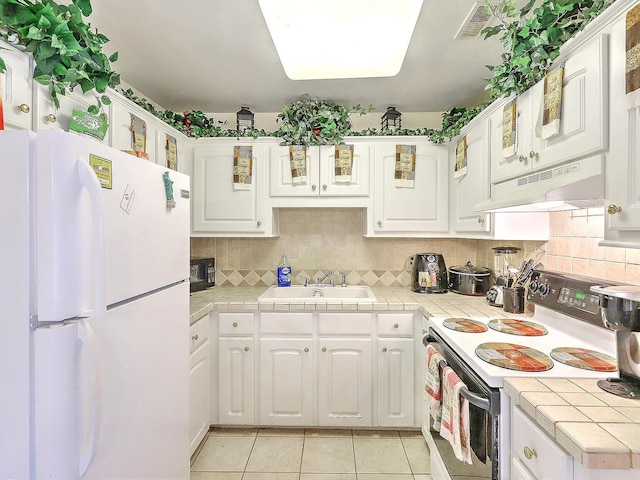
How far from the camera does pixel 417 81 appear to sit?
2.18 metres

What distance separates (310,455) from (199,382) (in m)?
0.80

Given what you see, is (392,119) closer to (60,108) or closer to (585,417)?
(60,108)

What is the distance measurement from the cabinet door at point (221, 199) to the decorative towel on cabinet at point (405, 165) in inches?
39.4

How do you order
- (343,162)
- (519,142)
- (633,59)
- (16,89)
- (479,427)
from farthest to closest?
(343,162)
(519,142)
(479,427)
(16,89)
(633,59)

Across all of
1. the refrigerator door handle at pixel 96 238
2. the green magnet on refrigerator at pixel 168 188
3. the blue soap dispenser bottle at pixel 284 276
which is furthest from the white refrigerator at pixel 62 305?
the blue soap dispenser bottle at pixel 284 276

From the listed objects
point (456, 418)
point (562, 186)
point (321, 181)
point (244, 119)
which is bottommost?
point (456, 418)

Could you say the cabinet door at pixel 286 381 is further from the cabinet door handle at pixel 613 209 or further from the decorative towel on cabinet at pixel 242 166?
the cabinet door handle at pixel 613 209

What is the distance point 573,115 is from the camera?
1129 mm

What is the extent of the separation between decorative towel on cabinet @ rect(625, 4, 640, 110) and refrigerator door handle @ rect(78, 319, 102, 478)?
5.03 ft

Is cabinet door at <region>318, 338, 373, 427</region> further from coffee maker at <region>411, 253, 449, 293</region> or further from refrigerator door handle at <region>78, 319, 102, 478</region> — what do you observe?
refrigerator door handle at <region>78, 319, 102, 478</region>

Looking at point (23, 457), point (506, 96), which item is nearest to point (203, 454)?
point (23, 457)

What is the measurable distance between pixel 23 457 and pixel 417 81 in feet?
8.11

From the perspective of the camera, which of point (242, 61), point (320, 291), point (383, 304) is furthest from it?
point (320, 291)

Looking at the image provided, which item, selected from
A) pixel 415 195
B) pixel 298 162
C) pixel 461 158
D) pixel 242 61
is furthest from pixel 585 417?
pixel 242 61
